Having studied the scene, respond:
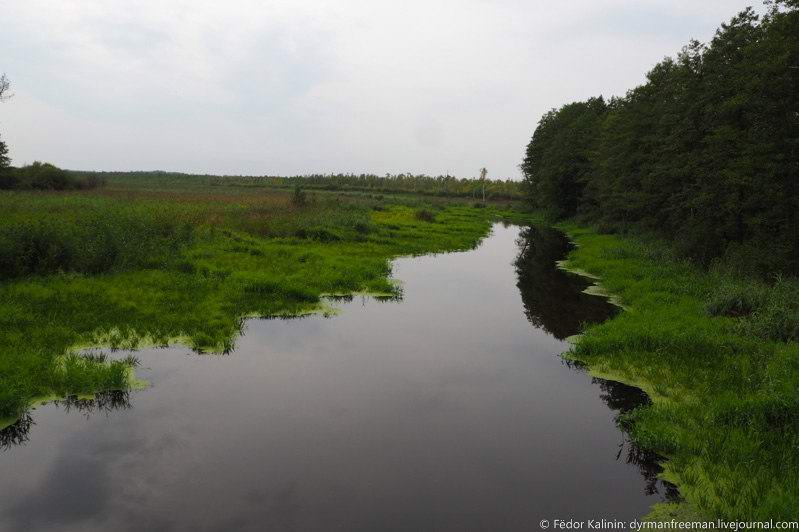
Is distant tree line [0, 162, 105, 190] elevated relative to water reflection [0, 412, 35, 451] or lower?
elevated

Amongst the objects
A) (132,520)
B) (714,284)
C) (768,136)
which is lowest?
(132,520)

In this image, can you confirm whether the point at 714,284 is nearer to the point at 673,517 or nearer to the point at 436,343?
the point at 436,343

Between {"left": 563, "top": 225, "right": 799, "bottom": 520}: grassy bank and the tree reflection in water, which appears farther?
the tree reflection in water

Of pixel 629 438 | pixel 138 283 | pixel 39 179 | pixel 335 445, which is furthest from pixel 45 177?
pixel 629 438

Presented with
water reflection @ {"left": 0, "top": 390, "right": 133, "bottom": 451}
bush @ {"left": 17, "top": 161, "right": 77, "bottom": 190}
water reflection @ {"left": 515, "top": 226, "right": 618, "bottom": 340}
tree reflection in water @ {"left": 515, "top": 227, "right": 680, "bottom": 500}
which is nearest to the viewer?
tree reflection in water @ {"left": 515, "top": 227, "right": 680, "bottom": 500}

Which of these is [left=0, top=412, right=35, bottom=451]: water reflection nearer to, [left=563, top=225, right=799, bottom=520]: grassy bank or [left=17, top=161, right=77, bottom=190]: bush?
[left=563, top=225, right=799, bottom=520]: grassy bank

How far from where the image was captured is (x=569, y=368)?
12344 millimetres

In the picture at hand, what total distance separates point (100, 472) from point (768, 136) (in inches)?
925

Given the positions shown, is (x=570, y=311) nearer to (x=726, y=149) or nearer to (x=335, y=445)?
(x=726, y=149)

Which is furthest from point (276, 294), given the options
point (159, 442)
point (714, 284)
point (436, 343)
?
point (714, 284)

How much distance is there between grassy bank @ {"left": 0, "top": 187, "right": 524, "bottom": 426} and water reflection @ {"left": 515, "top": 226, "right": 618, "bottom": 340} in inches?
244

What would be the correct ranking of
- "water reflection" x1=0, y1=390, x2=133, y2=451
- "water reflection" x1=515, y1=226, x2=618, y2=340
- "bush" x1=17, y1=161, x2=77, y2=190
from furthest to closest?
"bush" x1=17, y1=161, x2=77, y2=190, "water reflection" x1=515, y1=226, x2=618, y2=340, "water reflection" x1=0, y1=390, x2=133, y2=451

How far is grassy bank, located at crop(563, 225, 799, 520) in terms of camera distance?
22.3ft

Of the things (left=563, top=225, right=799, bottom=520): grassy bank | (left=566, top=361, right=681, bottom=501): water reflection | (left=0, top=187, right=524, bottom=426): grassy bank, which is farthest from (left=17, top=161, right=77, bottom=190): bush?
(left=566, top=361, right=681, bottom=501): water reflection
